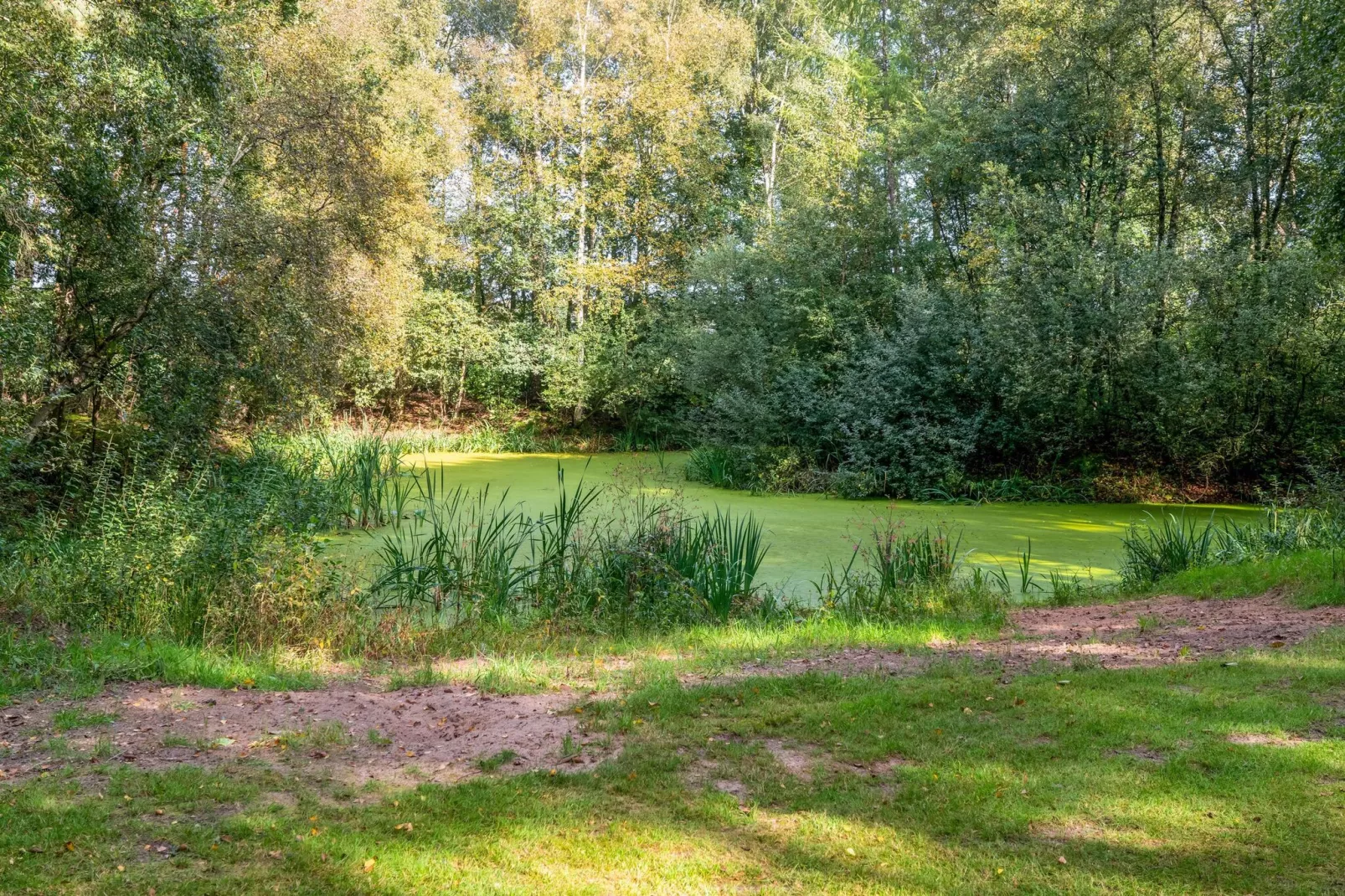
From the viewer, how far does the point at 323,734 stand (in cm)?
329

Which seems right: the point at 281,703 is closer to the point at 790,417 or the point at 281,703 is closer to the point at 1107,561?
the point at 1107,561

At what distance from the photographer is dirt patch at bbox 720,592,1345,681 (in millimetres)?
4289

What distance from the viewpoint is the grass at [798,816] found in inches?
87.8

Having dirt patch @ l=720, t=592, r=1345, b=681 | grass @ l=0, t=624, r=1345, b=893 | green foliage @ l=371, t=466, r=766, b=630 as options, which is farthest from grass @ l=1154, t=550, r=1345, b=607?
green foliage @ l=371, t=466, r=766, b=630

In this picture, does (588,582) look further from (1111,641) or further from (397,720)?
(1111,641)

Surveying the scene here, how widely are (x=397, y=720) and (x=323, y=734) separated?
32cm

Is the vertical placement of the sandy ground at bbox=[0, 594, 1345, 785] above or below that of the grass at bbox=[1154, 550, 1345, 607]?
below

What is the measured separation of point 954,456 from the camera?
12.1 metres

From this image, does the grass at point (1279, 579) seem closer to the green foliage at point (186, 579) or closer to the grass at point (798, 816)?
the grass at point (798, 816)

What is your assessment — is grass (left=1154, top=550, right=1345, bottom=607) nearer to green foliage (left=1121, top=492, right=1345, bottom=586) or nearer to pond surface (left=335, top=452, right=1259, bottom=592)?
green foliage (left=1121, top=492, right=1345, bottom=586)

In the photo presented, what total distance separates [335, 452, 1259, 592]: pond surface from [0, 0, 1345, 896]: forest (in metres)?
0.12

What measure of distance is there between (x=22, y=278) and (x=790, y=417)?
33.2 ft

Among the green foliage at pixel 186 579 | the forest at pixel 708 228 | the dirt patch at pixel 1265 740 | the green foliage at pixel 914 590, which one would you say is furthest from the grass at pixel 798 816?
the forest at pixel 708 228

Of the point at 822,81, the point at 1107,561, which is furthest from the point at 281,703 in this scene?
the point at 822,81
